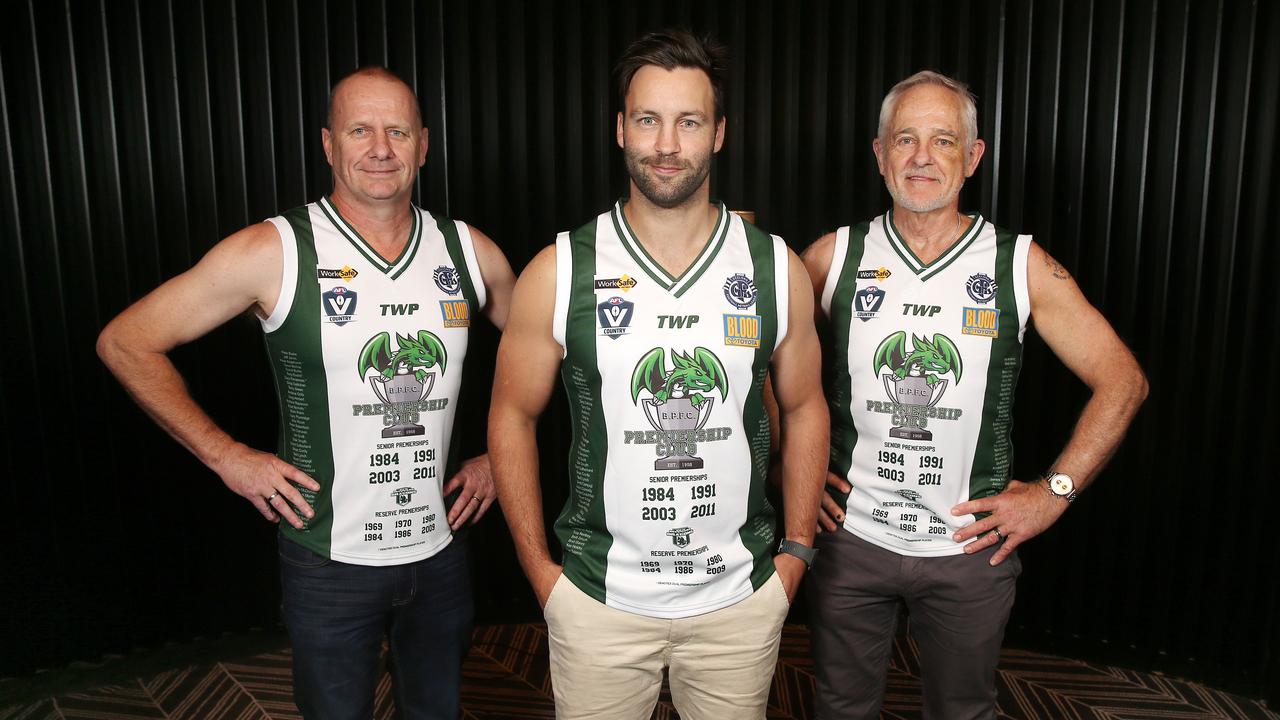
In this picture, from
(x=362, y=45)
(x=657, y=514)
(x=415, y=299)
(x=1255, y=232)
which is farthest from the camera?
(x=362, y=45)

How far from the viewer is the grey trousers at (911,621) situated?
7.28 ft

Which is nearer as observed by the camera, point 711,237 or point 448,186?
point 711,237

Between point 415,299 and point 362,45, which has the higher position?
point 362,45

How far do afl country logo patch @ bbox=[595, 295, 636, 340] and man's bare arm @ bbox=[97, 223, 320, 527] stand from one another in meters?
0.81

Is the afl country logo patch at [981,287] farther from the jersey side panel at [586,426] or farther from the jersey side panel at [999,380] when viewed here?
the jersey side panel at [586,426]

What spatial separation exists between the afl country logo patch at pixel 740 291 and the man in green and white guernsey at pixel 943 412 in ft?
1.48

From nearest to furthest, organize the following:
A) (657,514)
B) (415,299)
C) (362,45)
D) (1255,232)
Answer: (657,514), (415,299), (1255,232), (362,45)

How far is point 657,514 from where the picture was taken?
190cm

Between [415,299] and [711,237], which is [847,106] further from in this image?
[415,299]

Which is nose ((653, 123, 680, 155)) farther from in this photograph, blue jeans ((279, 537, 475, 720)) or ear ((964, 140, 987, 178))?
blue jeans ((279, 537, 475, 720))

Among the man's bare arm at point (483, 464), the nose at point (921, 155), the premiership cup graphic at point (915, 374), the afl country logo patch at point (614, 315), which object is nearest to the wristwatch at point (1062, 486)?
the premiership cup graphic at point (915, 374)

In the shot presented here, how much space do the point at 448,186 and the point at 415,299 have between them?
1387mm

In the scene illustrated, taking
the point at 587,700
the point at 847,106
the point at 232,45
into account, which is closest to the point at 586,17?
the point at 847,106

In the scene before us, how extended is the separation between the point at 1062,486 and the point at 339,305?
1815 mm
